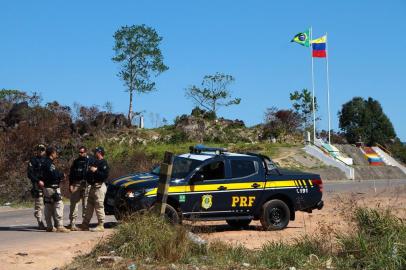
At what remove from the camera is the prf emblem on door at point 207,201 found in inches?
520

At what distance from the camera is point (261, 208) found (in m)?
13.9

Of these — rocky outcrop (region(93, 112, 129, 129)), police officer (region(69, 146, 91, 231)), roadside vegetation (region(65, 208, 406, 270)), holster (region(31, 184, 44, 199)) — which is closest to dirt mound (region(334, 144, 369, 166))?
rocky outcrop (region(93, 112, 129, 129))

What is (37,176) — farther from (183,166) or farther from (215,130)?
(215,130)

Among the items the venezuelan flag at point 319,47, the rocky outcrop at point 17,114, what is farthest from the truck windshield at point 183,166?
the venezuelan flag at point 319,47

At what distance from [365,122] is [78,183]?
5575 centimetres

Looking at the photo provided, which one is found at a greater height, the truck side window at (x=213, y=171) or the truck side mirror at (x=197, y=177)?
the truck side window at (x=213, y=171)

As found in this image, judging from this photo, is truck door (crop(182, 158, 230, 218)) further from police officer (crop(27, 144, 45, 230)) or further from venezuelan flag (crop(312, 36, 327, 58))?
venezuelan flag (crop(312, 36, 327, 58))

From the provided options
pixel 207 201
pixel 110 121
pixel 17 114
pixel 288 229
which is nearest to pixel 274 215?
pixel 288 229

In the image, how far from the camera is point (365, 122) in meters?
65.5

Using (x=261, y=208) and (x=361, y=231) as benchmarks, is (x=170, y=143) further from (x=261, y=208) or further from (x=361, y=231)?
(x=361, y=231)

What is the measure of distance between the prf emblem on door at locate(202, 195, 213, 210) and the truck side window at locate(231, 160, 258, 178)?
0.84m

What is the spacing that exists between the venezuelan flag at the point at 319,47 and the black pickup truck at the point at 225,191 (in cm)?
3880

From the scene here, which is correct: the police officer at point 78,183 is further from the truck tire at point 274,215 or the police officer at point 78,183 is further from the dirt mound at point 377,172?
the dirt mound at point 377,172

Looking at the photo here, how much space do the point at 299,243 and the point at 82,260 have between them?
3.41 meters
